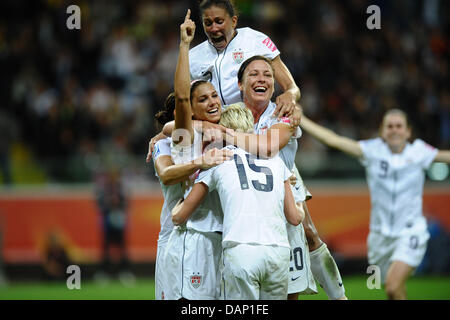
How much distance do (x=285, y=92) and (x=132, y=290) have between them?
7119mm

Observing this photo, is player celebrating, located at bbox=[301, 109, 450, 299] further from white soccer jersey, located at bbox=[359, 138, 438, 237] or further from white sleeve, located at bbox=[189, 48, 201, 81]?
white sleeve, located at bbox=[189, 48, 201, 81]

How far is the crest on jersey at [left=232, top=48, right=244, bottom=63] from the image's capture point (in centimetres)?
587

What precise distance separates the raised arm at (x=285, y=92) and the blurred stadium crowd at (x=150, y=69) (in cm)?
753

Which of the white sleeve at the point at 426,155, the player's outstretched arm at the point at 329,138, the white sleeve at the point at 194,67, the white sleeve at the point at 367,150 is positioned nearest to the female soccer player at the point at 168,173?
the white sleeve at the point at 194,67

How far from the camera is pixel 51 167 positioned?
1324cm

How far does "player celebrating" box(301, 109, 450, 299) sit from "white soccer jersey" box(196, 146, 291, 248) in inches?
112

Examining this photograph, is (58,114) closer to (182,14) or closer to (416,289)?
(182,14)

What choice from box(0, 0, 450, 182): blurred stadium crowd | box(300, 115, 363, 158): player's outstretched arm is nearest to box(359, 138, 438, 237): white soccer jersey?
box(300, 115, 363, 158): player's outstretched arm

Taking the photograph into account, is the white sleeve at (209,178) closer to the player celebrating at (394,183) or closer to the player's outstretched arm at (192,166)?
the player's outstretched arm at (192,166)

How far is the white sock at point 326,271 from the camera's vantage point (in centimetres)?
620

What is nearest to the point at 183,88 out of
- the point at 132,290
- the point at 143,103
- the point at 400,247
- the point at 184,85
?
the point at 184,85

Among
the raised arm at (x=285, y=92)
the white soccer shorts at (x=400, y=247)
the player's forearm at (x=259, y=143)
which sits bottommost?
the white soccer shorts at (x=400, y=247)

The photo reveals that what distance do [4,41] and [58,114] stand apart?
9.08ft

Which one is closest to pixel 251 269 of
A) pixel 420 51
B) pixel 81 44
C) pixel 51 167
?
pixel 51 167
